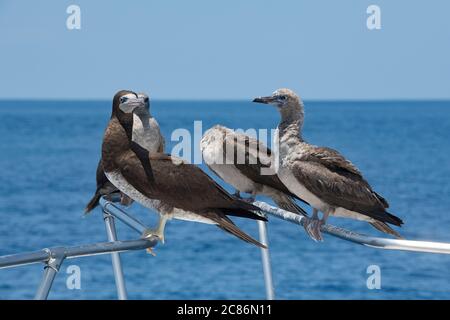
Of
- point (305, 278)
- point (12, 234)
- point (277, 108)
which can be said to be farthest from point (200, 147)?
point (12, 234)

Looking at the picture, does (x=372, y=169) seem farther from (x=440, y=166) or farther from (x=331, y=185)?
(x=331, y=185)

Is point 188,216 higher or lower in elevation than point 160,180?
lower

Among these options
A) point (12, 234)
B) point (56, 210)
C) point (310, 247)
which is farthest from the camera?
point (56, 210)

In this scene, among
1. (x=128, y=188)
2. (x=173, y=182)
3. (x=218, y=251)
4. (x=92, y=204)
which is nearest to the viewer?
(x=173, y=182)

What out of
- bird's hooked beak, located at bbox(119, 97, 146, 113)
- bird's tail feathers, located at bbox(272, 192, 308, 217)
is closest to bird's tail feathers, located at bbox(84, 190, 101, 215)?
bird's tail feathers, located at bbox(272, 192, 308, 217)

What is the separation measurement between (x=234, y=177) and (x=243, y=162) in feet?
0.80

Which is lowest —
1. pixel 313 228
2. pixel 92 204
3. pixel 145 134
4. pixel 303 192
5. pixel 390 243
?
pixel 92 204

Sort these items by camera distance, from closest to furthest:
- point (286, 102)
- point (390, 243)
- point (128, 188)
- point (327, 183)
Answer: point (390, 243), point (128, 188), point (327, 183), point (286, 102)

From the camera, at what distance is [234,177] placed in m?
6.55

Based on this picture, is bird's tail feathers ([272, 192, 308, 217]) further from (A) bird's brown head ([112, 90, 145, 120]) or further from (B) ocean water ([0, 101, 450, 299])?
(B) ocean water ([0, 101, 450, 299])

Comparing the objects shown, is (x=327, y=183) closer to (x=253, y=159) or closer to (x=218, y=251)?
(x=253, y=159)

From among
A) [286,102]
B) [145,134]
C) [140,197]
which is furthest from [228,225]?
[286,102]
